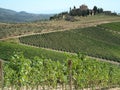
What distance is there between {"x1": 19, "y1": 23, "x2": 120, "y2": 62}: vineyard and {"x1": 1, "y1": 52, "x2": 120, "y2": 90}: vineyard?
49.8 m

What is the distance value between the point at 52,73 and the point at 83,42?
6835cm

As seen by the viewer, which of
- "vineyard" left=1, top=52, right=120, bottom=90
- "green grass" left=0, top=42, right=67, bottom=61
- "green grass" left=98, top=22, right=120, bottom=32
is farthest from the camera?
"green grass" left=98, top=22, right=120, bottom=32

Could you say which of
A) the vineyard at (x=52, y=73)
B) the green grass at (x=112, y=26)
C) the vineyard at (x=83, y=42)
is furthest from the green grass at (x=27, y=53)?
the green grass at (x=112, y=26)

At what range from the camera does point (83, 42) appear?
92.4 metres

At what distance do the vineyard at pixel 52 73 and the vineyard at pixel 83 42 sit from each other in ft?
163

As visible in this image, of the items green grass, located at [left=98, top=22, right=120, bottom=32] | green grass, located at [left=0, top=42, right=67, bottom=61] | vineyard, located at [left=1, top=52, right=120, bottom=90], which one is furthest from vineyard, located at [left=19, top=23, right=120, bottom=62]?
vineyard, located at [left=1, top=52, right=120, bottom=90]

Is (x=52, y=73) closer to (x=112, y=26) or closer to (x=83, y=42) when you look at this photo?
(x=83, y=42)

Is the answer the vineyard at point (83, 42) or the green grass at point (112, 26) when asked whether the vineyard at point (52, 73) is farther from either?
the green grass at point (112, 26)

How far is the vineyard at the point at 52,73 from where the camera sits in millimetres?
20016

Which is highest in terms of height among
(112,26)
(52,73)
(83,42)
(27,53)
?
(52,73)

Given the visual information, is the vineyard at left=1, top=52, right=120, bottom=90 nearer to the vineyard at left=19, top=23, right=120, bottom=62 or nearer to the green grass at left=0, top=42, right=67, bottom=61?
the green grass at left=0, top=42, right=67, bottom=61

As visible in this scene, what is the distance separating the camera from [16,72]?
19938mm

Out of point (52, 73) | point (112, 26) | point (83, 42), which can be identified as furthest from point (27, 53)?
point (112, 26)

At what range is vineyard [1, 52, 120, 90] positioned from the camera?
20.0 meters
